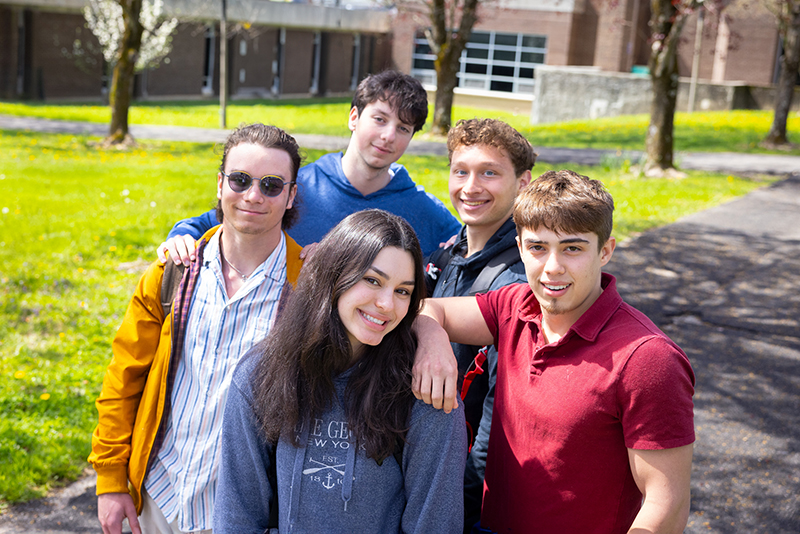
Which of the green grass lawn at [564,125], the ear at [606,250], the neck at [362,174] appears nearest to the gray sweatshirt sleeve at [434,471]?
the ear at [606,250]

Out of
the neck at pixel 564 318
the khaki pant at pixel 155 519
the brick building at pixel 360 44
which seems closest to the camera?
the neck at pixel 564 318

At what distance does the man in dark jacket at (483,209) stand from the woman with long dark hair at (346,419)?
1.86ft

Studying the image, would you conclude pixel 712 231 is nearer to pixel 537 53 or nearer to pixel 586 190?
pixel 586 190

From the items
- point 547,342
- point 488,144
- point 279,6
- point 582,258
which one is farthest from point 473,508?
point 279,6

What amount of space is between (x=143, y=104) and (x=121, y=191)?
19.6 meters

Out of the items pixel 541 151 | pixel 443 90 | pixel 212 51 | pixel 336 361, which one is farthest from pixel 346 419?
pixel 212 51

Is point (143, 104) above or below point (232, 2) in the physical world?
below

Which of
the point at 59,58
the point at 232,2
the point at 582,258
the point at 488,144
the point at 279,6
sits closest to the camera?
the point at 582,258

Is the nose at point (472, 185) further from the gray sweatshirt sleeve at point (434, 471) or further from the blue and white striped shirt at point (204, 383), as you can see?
the gray sweatshirt sleeve at point (434, 471)

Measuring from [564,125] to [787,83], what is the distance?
22.3ft

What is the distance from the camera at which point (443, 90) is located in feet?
62.7

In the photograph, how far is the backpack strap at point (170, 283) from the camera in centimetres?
259

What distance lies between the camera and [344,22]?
128ft

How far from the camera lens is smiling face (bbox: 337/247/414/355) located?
2127 millimetres
